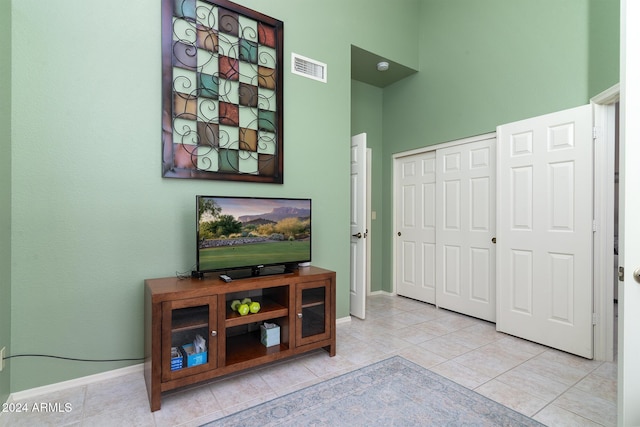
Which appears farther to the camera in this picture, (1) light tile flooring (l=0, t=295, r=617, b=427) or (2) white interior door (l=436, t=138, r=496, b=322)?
(2) white interior door (l=436, t=138, r=496, b=322)

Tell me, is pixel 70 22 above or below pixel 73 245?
above

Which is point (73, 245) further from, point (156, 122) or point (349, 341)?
point (349, 341)

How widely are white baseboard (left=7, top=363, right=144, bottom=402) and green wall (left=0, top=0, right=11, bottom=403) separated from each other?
0.08m

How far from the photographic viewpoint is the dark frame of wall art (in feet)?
7.83

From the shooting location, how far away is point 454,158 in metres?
3.72

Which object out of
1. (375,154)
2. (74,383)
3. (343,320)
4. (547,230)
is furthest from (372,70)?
(74,383)

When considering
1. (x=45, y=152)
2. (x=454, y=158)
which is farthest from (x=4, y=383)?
(x=454, y=158)

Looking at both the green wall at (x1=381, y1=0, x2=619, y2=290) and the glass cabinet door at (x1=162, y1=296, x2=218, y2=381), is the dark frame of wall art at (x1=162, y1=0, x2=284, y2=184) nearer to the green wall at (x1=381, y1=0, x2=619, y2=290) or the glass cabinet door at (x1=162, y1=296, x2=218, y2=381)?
the glass cabinet door at (x1=162, y1=296, x2=218, y2=381)

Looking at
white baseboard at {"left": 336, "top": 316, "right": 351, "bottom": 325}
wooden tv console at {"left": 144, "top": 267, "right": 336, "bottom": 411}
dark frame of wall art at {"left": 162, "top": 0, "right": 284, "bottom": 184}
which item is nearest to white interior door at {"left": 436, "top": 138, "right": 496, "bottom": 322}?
white baseboard at {"left": 336, "top": 316, "right": 351, "bottom": 325}

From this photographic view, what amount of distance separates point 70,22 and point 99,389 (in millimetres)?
2429

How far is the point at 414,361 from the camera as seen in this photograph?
2498 millimetres

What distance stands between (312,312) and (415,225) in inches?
90.8

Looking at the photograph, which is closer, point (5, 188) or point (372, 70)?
point (5, 188)

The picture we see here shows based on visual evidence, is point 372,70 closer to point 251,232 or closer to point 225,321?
point 251,232
